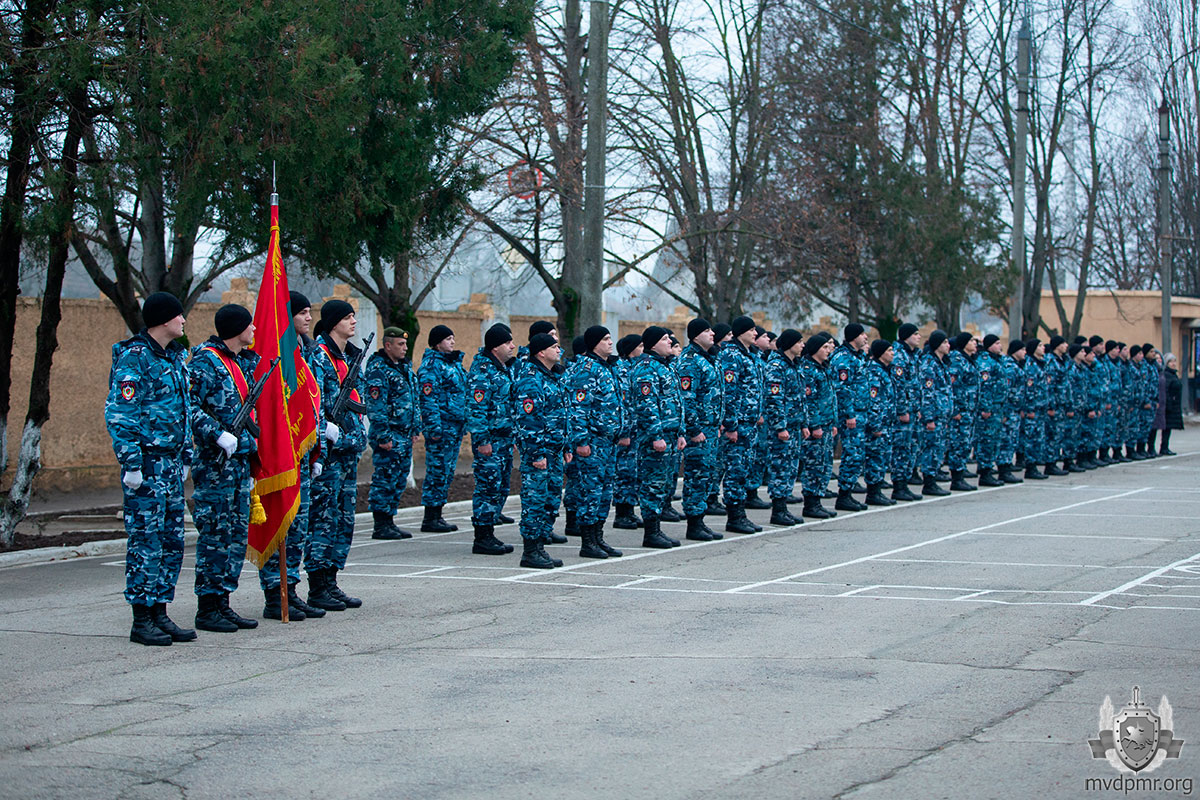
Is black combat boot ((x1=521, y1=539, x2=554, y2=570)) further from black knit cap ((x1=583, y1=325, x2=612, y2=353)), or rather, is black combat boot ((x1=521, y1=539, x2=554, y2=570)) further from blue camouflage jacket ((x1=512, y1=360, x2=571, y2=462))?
black knit cap ((x1=583, y1=325, x2=612, y2=353))

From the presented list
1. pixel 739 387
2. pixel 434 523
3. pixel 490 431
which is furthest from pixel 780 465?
pixel 434 523

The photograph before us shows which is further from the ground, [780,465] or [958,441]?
[958,441]

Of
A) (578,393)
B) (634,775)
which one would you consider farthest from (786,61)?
(634,775)

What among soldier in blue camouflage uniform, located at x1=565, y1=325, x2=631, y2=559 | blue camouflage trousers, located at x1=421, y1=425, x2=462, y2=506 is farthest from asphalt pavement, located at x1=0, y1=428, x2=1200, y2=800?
blue camouflage trousers, located at x1=421, y1=425, x2=462, y2=506

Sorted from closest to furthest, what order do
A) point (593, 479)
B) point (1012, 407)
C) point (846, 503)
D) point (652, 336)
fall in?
point (593, 479), point (652, 336), point (846, 503), point (1012, 407)

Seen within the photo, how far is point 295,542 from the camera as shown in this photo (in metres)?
9.54

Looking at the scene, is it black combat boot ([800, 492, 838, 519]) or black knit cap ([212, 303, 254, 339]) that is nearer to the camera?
black knit cap ([212, 303, 254, 339])

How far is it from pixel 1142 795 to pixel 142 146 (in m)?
10.3

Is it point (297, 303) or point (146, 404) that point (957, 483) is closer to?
point (297, 303)

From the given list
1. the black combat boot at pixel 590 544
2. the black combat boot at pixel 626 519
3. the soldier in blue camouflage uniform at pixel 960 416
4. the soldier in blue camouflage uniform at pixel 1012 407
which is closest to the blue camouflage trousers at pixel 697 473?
the black combat boot at pixel 626 519

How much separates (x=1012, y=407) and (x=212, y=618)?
14.3m

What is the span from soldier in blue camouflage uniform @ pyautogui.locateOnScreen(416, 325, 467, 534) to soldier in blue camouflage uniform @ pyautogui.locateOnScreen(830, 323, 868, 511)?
4589 millimetres

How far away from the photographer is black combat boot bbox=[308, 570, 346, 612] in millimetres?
9648

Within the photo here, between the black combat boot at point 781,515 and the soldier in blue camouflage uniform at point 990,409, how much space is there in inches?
232
